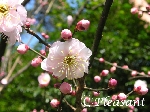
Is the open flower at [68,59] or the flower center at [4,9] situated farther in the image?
the flower center at [4,9]

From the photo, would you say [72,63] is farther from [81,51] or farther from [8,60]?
[8,60]

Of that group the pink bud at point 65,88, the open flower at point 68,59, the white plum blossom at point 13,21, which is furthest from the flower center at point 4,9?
the pink bud at point 65,88

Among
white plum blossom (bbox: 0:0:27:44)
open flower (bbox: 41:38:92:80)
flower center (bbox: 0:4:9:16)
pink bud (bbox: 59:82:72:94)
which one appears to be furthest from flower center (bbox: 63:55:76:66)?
flower center (bbox: 0:4:9:16)

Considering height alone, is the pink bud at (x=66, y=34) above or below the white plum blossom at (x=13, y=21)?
below

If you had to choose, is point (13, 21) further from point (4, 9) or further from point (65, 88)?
point (65, 88)

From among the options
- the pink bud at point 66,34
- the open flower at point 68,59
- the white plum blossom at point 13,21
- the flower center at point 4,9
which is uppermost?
the flower center at point 4,9

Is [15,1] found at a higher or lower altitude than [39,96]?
lower

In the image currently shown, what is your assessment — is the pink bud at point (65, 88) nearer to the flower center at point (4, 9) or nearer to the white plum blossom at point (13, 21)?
the white plum blossom at point (13, 21)

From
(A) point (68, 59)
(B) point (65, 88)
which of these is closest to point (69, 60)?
(A) point (68, 59)

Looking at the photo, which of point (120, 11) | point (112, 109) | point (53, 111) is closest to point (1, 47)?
point (53, 111)
